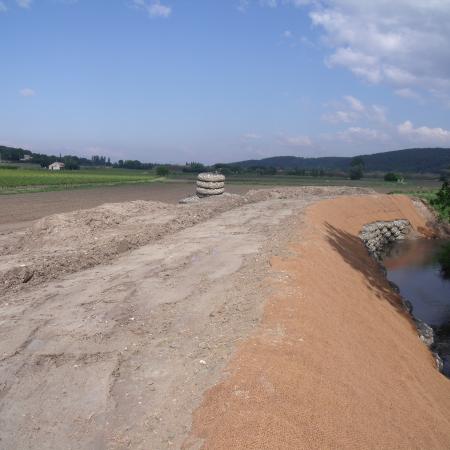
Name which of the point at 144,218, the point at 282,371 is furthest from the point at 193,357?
the point at 144,218

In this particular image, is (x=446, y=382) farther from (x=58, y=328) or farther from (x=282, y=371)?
(x=58, y=328)

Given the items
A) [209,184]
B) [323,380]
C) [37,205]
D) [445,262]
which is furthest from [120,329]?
[37,205]

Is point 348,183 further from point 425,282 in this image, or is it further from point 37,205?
point 425,282

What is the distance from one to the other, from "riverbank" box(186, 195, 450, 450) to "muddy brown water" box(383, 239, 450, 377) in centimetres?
246

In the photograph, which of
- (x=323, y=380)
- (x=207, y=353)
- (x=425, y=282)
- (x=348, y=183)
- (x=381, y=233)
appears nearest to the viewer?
(x=323, y=380)

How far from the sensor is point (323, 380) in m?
4.75

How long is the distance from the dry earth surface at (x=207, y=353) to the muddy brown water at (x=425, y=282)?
2.22 metres

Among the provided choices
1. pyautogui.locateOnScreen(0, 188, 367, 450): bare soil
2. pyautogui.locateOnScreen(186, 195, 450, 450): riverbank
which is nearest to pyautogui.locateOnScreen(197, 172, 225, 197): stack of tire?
pyautogui.locateOnScreen(0, 188, 367, 450): bare soil

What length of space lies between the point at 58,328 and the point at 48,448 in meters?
2.34

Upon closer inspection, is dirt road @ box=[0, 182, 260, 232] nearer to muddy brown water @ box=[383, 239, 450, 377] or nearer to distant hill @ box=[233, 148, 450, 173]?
muddy brown water @ box=[383, 239, 450, 377]

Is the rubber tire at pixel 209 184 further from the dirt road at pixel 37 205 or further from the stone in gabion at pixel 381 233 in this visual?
the dirt road at pixel 37 205

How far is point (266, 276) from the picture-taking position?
7.55 metres

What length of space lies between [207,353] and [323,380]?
1228 millimetres

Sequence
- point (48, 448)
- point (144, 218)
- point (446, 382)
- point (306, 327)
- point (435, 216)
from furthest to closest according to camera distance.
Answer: point (435, 216)
point (144, 218)
point (446, 382)
point (306, 327)
point (48, 448)
